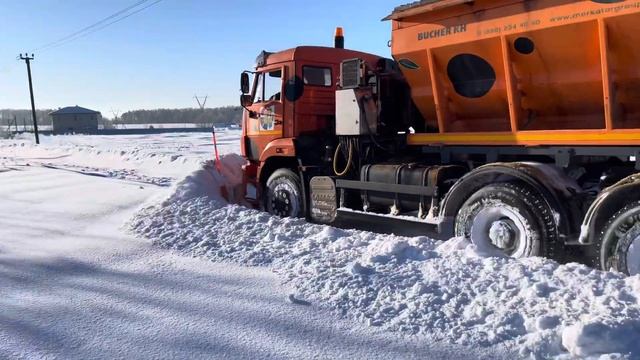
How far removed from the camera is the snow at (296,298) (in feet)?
11.0

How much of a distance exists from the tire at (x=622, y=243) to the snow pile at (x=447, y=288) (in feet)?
0.97

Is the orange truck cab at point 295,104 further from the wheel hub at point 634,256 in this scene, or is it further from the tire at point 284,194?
the wheel hub at point 634,256

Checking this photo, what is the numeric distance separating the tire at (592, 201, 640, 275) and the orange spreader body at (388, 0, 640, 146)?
0.72 metres

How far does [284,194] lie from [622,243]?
509 cm

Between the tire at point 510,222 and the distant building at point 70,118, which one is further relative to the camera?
the distant building at point 70,118

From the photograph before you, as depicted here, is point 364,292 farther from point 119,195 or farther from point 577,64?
point 119,195

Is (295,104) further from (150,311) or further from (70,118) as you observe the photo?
(70,118)

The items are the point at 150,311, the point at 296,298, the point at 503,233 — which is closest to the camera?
the point at 150,311

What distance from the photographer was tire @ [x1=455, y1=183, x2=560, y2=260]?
502 cm

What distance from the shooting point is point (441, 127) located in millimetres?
6289

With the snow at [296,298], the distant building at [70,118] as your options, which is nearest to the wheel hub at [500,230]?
the snow at [296,298]

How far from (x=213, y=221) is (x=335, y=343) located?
3.83 m

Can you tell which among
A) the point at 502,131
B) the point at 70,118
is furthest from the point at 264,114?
the point at 70,118

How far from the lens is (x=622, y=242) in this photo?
14.4 feet
